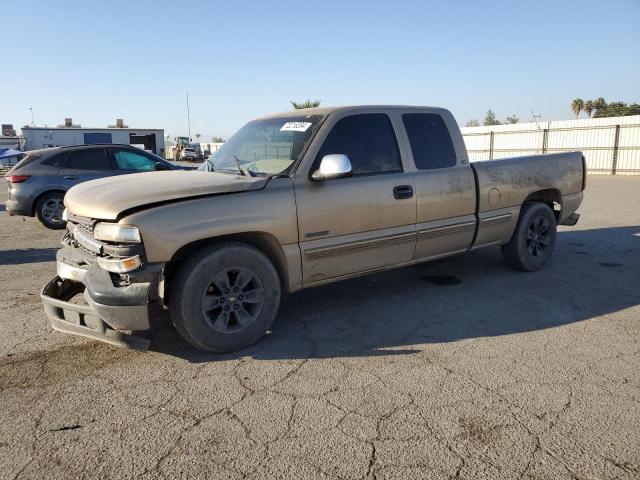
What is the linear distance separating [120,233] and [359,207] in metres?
1.94

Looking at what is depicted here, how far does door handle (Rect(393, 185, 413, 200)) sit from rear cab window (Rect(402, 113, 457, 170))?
0.94 feet

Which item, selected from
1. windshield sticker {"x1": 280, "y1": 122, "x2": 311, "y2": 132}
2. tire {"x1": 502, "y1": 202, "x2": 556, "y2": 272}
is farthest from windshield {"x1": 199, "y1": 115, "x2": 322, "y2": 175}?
tire {"x1": 502, "y1": 202, "x2": 556, "y2": 272}

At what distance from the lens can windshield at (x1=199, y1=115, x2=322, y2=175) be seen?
412cm

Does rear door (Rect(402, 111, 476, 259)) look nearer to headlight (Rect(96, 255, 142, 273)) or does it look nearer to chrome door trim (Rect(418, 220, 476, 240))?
chrome door trim (Rect(418, 220, 476, 240))

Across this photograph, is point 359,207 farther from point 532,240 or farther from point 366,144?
point 532,240

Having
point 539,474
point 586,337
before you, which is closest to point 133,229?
point 539,474

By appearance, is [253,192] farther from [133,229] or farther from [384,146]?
[384,146]

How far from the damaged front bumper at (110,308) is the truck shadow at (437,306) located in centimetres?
48

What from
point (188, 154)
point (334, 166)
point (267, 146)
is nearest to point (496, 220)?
point (334, 166)

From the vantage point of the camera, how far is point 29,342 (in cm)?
388

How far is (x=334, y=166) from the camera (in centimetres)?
379

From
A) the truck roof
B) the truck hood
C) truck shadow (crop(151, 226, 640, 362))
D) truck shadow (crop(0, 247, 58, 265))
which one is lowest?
truck shadow (crop(151, 226, 640, 362))

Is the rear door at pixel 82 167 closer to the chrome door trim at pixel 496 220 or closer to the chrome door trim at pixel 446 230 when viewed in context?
the chrome door trim at pixel 446 230

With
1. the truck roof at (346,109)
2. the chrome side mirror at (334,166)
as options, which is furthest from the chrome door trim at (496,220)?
the chrome side mirror at (334,166)
